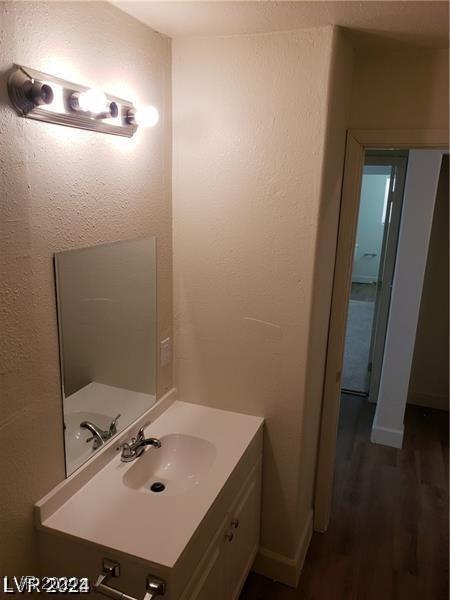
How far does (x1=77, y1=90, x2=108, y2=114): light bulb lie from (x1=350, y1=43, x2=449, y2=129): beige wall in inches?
47.5

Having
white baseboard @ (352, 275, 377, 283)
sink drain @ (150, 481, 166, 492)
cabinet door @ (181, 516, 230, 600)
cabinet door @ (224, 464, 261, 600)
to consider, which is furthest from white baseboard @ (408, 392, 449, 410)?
white baseboard @ (352, 275, 377, 283)

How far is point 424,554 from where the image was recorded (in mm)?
2479

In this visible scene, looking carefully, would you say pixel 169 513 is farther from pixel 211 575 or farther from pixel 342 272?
pixel 342 272

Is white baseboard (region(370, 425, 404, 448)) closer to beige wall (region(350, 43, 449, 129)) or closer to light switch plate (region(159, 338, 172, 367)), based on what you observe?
light switch plate (region(159, 338, 172, 367))

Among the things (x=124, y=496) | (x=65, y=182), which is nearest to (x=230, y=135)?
(x=65, y=182)

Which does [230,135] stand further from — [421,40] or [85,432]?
[85,432]

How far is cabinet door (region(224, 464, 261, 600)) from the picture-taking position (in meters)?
1.90

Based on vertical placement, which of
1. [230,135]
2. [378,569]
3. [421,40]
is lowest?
[378,569]

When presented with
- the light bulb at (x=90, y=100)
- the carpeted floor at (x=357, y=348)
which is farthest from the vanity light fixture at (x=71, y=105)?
the carpeted floor at (x=357, y=348)

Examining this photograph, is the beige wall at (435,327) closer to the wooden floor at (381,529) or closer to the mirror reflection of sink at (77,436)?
the wooden floor at (381,529)

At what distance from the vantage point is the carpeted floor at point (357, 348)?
4.46 m

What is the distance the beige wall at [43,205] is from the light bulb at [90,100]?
0.31 feet

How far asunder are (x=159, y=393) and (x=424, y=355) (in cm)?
281

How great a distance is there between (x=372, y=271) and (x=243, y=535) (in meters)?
6.49
